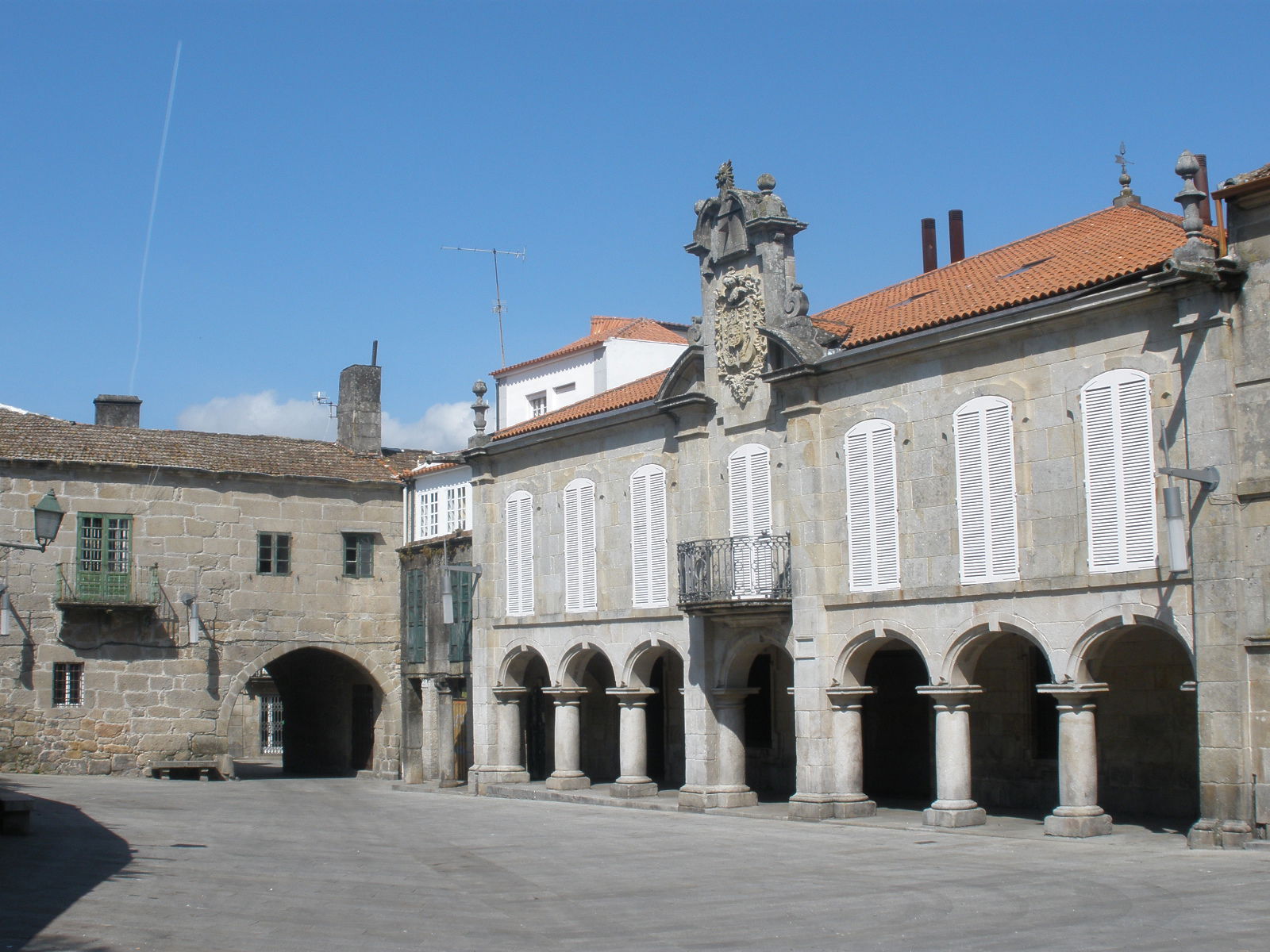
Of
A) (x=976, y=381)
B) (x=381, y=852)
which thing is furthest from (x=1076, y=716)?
(x=381, y=852)

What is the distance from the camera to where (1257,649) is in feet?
54.0

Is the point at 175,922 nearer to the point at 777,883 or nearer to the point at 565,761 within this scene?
the point at 777,883

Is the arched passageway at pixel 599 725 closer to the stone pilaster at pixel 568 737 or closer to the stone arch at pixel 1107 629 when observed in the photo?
the stone pilaster at pixel 568 737

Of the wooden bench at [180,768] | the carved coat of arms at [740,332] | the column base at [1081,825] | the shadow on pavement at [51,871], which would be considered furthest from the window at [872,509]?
the wooden bench at [180,768]

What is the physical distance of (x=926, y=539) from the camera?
20.3m

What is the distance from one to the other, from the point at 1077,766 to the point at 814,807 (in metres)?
4.37

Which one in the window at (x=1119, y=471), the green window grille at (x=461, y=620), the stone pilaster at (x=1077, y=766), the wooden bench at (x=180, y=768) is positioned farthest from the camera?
the wooden bench at (x=180, y=768)

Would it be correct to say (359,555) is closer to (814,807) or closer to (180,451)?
(180,451)

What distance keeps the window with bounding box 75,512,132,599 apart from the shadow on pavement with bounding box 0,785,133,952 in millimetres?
11754

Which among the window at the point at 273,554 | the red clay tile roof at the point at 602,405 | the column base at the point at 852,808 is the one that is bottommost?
the column base at the point at 852,808

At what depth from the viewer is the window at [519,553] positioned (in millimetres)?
28344

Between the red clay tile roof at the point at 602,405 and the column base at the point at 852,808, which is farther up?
the red clay tile roof at the point at 602,405

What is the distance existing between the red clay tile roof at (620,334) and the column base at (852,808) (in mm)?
17660

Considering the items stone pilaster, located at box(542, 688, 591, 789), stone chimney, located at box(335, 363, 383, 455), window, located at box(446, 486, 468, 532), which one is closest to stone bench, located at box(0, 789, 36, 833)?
stone pilaster, located at box(542, 688, 591, 789)
